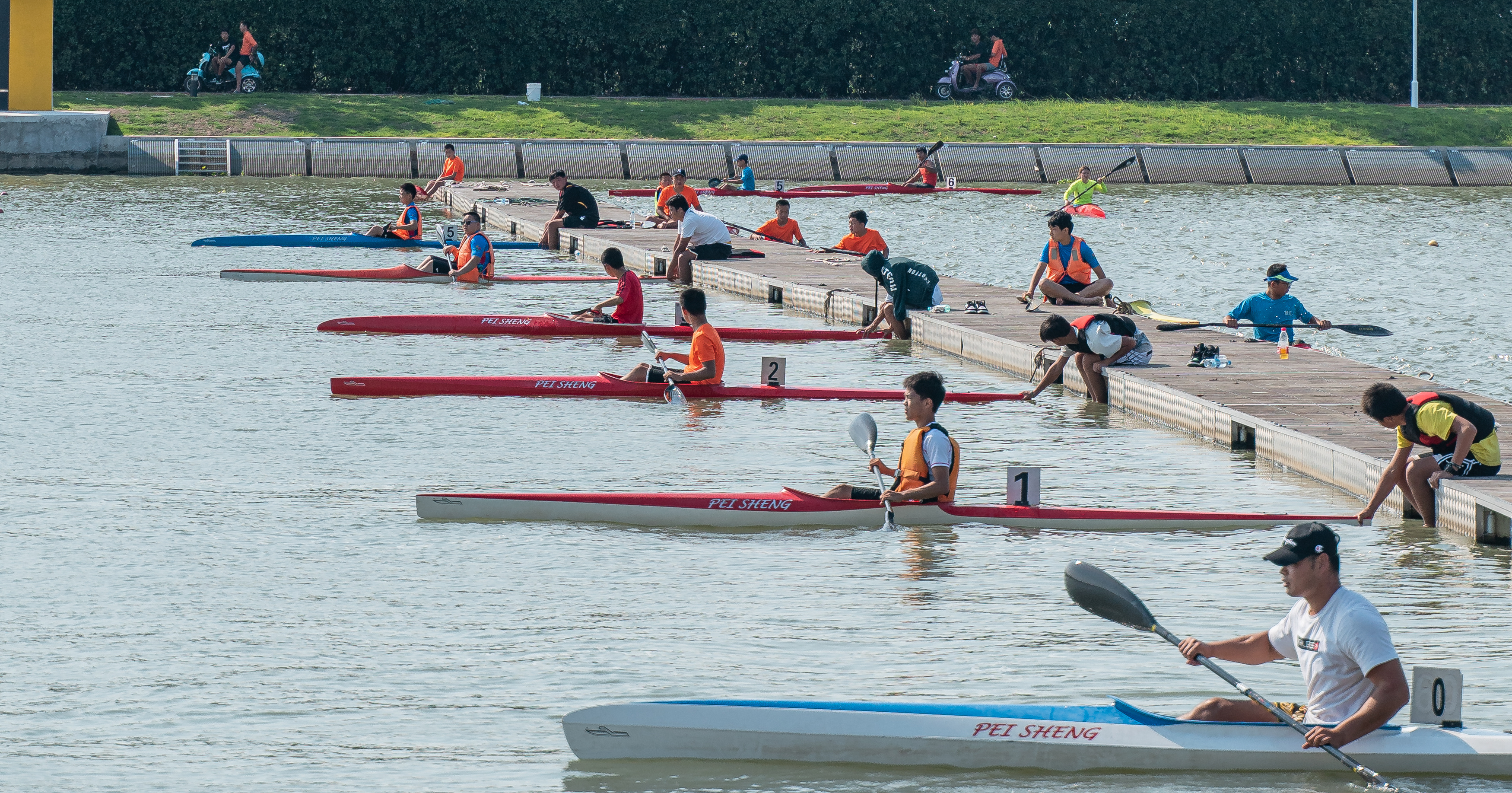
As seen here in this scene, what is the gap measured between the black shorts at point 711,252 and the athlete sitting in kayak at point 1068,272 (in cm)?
695

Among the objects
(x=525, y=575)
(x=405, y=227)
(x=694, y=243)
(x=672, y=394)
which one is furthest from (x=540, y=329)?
(x=525, y=575)

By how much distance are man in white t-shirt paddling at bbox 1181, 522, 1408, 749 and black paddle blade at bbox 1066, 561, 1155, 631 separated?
368 millimetres

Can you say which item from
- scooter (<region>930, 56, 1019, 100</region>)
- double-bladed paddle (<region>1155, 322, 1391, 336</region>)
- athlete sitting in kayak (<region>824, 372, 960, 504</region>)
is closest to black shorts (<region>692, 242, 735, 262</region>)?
double-bladed paddle (<region>1155, 322, 1391, 336</region>)

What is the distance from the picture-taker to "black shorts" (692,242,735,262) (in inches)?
1098

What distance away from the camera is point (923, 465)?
12719 mm

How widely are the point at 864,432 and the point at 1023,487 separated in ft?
3.94

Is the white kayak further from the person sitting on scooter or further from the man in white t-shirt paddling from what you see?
the person sitting on scooter

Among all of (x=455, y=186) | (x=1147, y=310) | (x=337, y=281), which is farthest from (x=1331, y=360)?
(x=455, y=186)

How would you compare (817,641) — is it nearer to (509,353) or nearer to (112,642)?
(112,642)

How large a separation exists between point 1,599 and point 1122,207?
32.1 m

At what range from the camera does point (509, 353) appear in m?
21.0

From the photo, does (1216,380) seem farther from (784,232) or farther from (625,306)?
(784,232)

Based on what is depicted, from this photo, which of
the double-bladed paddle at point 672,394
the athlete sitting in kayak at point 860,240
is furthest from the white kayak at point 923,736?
the athlete sitting in kayak at point 860,240

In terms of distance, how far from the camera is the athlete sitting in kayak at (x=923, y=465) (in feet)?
40.6
